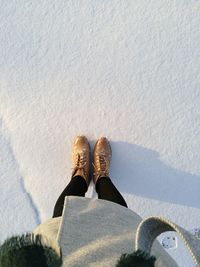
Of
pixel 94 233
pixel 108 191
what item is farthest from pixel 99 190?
pixel 94 233

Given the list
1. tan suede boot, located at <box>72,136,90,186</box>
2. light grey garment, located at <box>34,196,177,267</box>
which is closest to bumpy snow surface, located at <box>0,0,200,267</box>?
tan suede boot, located at <box>72,136,90,186</box>

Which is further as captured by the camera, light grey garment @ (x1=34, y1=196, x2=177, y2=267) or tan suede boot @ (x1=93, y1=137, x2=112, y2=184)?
tan suede boot @ (x1=93, y1=137, x2=112, y2=184)

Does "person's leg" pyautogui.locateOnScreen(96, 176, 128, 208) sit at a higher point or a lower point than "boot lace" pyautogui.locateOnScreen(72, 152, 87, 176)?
lower

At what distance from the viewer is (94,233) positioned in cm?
77

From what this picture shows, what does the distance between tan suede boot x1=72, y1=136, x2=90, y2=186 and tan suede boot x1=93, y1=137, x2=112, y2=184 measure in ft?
0.10

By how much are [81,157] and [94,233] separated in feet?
1.68

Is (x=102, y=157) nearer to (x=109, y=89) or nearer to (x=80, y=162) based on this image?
(x=80, y=162)

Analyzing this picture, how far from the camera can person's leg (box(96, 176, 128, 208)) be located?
108 centimetres

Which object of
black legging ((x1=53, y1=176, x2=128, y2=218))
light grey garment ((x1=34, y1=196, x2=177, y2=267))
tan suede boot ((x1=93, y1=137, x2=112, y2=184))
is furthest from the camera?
tan suede boot ((x1=93, y1=137, x2=112, y2=184))

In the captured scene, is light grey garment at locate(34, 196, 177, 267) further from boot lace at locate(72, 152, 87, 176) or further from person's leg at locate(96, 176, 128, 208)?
boot lace at locate(72, 152, 87, 176)

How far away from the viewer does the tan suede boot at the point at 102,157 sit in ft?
4.07

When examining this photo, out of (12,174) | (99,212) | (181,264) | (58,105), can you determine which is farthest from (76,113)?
(181,264)

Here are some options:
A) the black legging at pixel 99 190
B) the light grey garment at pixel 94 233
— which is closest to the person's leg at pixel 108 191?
the black legging at pixel 99 190

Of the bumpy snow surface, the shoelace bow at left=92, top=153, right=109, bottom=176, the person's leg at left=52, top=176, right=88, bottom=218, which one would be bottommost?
the person's leg at left=52, top=176, right=88, bottom=218
